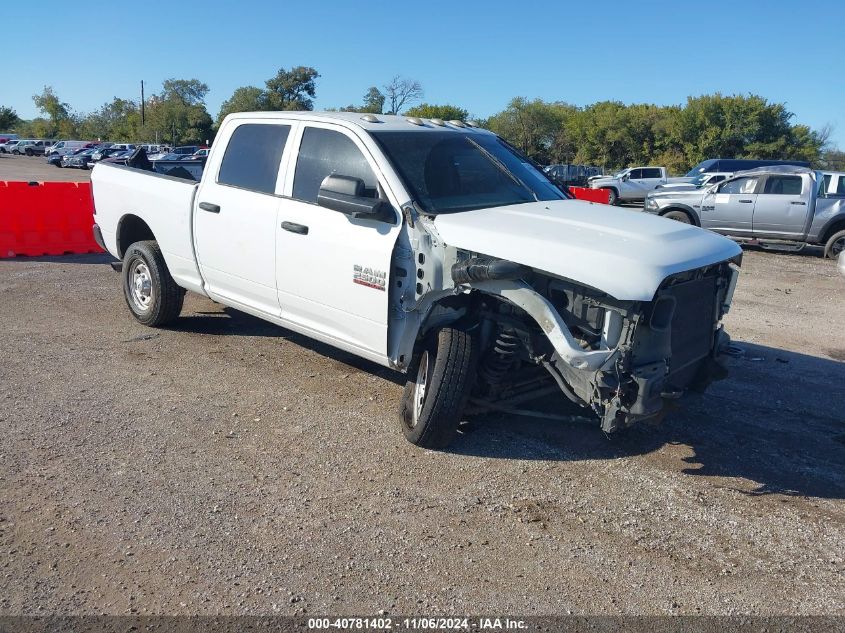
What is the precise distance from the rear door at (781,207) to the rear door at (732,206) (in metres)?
0.17

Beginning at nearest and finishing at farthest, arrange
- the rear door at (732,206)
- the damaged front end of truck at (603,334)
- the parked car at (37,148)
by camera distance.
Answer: the damaged front end of truck at (603,334) < the rear door at (732,206) < the parked car at (37,148)

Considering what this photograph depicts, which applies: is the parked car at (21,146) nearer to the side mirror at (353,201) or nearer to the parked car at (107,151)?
the parked car at (107,151)

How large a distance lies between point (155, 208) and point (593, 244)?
4.34m

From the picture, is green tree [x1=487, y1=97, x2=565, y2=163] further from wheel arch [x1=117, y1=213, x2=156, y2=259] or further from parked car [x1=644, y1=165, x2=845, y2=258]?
wheel arch [x1=117, y1=213, x2=156, y2=259]

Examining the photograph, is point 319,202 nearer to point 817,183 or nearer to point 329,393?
point 329,393

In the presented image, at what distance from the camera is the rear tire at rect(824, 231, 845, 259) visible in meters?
14.6

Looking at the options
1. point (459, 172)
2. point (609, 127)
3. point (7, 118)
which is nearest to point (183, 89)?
point (7, 118)

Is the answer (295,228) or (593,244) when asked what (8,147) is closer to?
(295,228)

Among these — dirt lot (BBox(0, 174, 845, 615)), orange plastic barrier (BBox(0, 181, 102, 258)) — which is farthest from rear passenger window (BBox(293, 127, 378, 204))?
orange plastic barrier (BBox(0, 181, 102, 258))

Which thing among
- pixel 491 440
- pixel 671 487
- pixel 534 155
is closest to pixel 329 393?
pixel 491 440

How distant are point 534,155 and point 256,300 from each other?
206 ft

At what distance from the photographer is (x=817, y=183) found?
15094 mm

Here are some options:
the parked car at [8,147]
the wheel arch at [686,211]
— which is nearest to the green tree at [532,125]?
the parked car at [8,147]

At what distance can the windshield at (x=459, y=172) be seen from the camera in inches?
195
